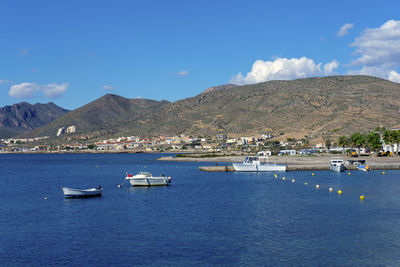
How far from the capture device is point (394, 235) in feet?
123

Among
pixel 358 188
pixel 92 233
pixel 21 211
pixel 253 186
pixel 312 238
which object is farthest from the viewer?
pixel 253 186

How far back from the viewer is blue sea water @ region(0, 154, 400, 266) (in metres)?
32.0

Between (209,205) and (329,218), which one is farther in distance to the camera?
(209,205)

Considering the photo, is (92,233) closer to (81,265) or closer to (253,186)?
(81,265)

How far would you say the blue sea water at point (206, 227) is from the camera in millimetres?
32000

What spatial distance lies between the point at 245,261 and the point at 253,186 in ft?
147

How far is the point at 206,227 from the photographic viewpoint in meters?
41.6

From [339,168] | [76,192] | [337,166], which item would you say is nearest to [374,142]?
[337,166]

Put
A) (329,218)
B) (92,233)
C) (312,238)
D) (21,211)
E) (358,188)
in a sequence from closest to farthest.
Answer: (312,238) < (92,233) < (329,218) < (21,211) < (358,188)

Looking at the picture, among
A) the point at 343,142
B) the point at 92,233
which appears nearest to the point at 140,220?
the point at 92,233

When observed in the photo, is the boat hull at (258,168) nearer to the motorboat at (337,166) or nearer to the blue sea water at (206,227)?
the motorboat at (337,166)

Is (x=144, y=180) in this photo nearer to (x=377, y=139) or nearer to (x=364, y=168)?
(x=364, y=168)

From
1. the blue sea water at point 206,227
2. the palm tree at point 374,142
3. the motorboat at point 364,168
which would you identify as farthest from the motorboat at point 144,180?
the palm tree at point 374,142

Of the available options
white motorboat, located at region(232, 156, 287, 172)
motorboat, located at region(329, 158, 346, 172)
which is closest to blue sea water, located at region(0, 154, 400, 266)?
motorboat, located at region(329, 158, 346, 172)
